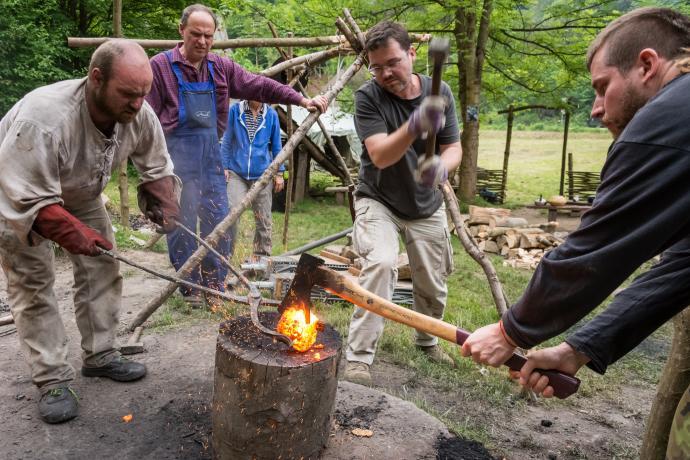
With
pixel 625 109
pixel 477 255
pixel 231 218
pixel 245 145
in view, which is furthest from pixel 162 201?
pixel 245 145

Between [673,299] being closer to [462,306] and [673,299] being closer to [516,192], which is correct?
[462,306]

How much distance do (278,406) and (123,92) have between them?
5.95 ft

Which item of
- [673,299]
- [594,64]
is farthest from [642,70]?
[673,299]

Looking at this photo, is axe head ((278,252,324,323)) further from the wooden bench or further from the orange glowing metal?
the wooden bench

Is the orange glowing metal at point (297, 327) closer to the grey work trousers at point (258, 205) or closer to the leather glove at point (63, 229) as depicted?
the leather glove at point (63, 229)

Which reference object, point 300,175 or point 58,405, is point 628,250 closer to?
point 58,405

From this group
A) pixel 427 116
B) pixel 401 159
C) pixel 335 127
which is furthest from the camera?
pixel 335 127

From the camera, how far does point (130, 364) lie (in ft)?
12.2

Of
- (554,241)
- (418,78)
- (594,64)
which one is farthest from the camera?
(554,241)

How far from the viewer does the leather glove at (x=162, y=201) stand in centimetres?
364

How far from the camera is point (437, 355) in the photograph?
14.6 feet

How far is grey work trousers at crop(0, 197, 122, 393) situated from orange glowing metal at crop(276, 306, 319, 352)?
143 centimetres

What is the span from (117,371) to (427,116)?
2.64 m

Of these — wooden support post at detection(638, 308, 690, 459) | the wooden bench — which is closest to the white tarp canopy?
the wooden bench
